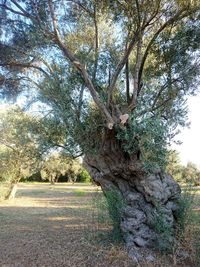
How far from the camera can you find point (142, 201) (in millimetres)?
6512

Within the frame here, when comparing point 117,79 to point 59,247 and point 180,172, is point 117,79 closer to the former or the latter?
point 180,172

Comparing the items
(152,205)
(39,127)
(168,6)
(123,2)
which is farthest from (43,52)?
(152,205)

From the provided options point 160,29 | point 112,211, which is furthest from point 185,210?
point 160,29

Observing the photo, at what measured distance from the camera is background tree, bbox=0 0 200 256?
622 centimetres

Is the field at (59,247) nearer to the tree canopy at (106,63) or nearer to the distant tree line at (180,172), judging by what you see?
Answer: the distant tree line at (180,172)

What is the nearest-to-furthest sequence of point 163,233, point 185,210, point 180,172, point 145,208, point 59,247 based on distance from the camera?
point 163,233, point 185,210, point 145,208, point 59,247, point 180,172

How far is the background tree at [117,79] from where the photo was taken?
6220 millimetres

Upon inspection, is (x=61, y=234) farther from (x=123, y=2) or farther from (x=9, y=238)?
(x=123, y=2)

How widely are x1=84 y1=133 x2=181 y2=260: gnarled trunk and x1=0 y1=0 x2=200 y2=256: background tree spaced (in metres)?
0.02

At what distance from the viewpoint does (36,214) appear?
13.0 meters

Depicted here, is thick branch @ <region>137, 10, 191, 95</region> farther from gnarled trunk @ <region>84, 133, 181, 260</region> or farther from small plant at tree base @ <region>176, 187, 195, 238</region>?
small plant at tree base @ <region>176, 187, 195, 238</region>

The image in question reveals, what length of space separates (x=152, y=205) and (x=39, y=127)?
3292 mm

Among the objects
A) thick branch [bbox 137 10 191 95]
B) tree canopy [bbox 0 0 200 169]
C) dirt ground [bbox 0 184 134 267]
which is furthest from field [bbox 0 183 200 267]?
thick branch [bbox 137 10 191 95]

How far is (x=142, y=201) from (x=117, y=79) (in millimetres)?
2925
